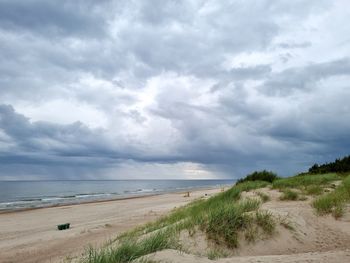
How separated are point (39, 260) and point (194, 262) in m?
7.83

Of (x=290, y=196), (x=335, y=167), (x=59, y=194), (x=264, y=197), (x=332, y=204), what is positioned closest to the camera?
(x=332, y=204)

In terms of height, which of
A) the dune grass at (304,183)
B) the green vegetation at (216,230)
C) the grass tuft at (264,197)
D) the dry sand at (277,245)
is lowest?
the dry sand at (277,245)

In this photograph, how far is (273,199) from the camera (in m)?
14.6

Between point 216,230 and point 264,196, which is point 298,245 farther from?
point 264,196

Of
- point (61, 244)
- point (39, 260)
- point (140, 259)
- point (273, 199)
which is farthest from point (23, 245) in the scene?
point (140, 259)

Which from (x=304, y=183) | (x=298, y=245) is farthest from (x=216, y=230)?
(x=304, y=183)

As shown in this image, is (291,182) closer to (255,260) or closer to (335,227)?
(335,227)

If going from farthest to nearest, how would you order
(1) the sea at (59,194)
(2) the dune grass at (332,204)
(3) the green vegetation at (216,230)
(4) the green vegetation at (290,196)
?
(1) the sea at (59,194)
(4) the green vegetation at (290,196)
(2) the dune grass at (332,204)
(3) the green vegetation at (216,230)

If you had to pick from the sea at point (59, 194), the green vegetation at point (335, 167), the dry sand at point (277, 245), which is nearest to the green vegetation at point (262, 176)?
the green vegetation at point (335, 167)

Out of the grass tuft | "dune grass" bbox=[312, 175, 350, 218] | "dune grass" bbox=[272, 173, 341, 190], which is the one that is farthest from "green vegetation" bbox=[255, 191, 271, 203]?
"dune grass" bbox=[312, 175, 350, 218]

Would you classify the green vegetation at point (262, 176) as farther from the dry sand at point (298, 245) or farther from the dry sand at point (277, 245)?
the dry sand at point (298, 245)

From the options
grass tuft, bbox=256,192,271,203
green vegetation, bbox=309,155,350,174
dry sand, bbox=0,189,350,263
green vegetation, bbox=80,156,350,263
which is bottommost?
dry sand, bbox=0,189,350,263

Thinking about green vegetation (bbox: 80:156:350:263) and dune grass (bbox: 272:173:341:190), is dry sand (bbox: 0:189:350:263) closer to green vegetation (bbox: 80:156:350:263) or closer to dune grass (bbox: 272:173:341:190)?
green vegetation (bbox: 80:156:350:263)

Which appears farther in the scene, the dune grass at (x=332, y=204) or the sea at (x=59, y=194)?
the sea at (x=59, y=194)
